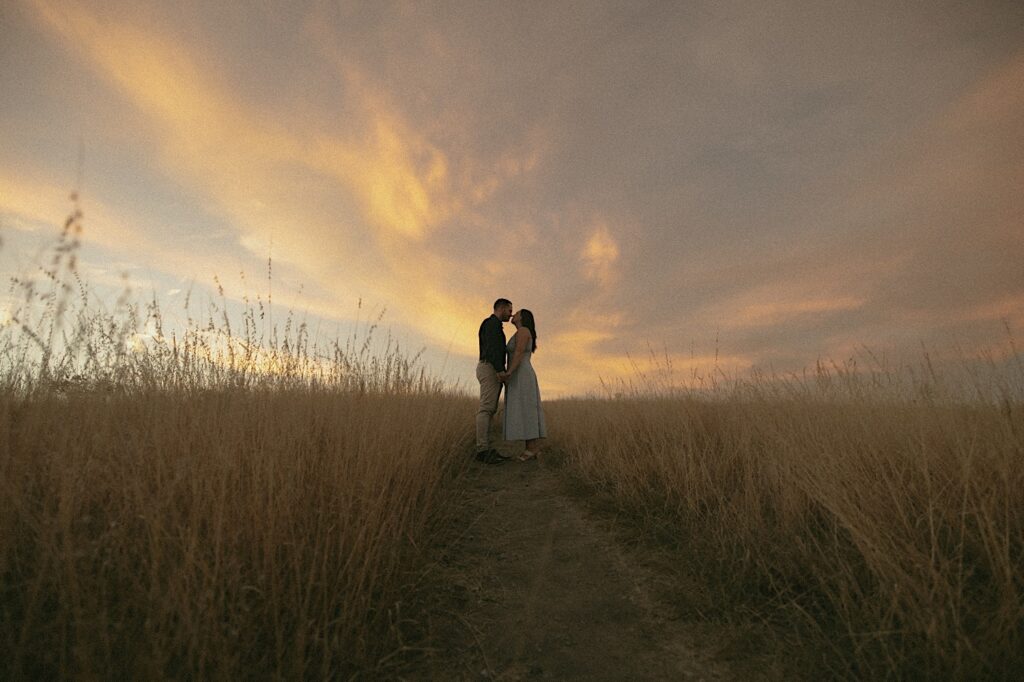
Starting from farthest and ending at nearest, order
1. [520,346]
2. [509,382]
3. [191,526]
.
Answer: [509,382], [520,346], [191,526]

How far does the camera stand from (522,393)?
22.0ft

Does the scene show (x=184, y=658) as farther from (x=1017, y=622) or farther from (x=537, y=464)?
(x=537, y=464)

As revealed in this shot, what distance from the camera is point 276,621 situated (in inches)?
68.1

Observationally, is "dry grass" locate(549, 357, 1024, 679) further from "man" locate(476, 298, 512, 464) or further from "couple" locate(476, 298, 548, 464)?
"man" locate(476, 298, 512, 464)

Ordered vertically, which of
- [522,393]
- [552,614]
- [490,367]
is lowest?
[552,614]

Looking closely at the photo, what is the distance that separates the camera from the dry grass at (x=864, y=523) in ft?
5.78

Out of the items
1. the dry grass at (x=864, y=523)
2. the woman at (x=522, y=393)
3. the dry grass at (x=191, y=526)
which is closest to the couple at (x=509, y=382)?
the woman at (x=522, y=393)

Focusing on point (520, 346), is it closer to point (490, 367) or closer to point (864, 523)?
point (490, 367)

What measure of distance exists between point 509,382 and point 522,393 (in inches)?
10.9

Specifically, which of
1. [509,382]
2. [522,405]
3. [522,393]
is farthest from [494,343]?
[522,405]

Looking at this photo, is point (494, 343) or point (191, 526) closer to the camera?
point (191, 526)

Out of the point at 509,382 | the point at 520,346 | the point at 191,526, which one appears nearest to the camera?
the point at 191,526

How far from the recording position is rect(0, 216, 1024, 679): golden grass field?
1.64 m

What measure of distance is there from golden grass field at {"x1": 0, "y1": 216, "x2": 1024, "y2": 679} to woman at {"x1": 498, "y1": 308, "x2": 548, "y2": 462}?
7.86 ft
